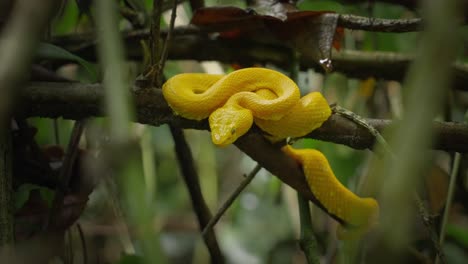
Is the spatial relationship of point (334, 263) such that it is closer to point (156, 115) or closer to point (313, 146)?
point (313, 146)

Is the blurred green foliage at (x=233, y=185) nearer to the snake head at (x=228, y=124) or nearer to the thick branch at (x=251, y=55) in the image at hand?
the thick branch at (x=251, y=55)

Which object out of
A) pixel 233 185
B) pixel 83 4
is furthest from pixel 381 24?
pixel 233 185

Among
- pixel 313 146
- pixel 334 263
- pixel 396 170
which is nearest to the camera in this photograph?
pixel 396 170

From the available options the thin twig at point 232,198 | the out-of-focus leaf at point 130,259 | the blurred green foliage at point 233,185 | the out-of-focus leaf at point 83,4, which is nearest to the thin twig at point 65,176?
the blurred green foliage at point 233,185

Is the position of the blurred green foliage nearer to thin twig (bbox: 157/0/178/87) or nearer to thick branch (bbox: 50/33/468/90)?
thick branch (bbox: 50/33/468/90)

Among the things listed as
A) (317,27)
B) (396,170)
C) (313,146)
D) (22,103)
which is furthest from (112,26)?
(313,146)

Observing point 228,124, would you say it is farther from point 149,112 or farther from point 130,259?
point 130,259
